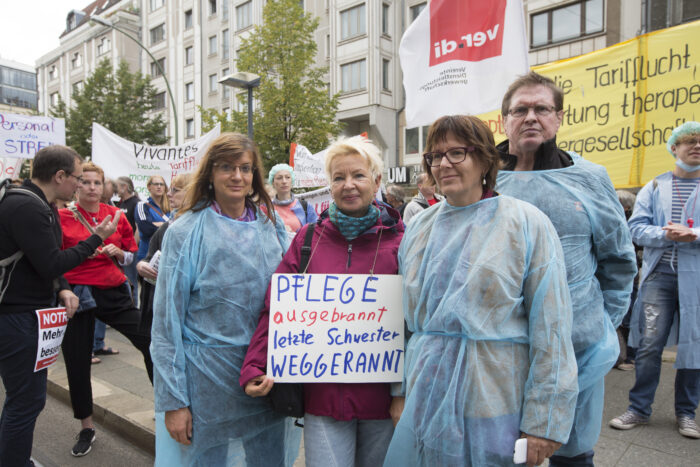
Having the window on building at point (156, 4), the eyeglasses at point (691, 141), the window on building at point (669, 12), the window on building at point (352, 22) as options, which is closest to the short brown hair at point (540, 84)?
the eyeglasses at point (691, 141)

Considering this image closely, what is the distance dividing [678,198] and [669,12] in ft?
40.0

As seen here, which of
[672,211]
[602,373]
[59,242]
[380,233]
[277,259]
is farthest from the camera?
[672,211]

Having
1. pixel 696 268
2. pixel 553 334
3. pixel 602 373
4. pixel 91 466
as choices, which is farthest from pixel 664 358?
pixel 91 466

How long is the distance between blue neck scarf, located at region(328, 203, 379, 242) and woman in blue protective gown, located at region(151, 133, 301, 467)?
41cm

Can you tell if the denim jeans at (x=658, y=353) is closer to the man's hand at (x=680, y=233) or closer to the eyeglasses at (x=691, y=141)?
the man's hand at (x=680, y=233)

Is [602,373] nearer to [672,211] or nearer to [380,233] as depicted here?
[380,233]

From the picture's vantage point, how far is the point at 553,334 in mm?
1493

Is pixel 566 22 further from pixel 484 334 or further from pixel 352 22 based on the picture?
pixel 484 334

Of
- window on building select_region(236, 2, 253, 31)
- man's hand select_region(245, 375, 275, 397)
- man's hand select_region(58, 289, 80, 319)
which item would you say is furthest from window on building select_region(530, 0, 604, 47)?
window on building select_region(236, 2, 253, 31)

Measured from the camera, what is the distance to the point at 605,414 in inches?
141

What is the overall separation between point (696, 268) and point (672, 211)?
424 millimetres

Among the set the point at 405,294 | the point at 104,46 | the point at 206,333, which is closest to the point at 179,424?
the point at 206,333

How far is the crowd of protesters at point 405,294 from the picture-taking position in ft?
4.98

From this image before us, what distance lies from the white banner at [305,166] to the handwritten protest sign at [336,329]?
6.75 meters
